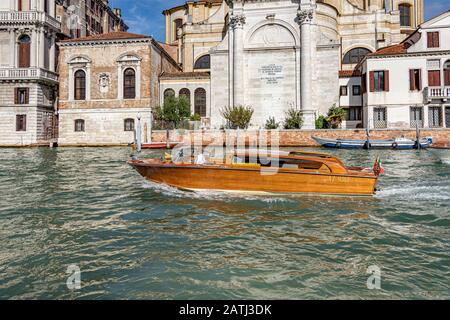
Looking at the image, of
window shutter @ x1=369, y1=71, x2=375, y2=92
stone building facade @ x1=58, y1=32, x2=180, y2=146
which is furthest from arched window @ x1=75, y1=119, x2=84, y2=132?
window shutter @ x1=369, y1=71, x2=375, y2=92

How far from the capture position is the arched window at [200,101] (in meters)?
37.8

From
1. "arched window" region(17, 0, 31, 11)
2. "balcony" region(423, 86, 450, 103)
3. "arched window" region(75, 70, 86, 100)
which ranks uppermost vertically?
"arched window" region(17, 0, 31, 11)

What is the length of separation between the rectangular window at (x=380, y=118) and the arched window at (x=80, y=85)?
1123 inches

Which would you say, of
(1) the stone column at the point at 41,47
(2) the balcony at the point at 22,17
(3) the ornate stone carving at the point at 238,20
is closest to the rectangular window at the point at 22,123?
(1) the stone column at the point at 41,47

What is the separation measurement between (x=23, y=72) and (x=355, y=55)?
118ft

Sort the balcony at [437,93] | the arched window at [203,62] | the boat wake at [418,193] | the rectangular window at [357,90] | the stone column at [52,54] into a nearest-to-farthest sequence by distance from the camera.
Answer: the boat wake at [418,193] → the balcony at [437,93] → the rectangular window at [357,90] → the stone column at [52,54] → the arched window at [203,62]

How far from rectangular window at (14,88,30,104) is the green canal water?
2855 centimetres

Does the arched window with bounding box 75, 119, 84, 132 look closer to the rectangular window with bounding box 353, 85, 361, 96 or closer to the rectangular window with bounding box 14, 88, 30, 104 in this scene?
the rectangular window with bounding box 14, 88, 30, 104

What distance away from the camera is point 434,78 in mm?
31531

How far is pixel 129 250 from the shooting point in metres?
5.98

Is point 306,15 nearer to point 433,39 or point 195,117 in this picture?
point 433,39

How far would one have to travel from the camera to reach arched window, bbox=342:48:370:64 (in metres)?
41.7

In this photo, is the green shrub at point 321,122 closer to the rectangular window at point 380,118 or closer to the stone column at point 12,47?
the rectangular window at point 380,118

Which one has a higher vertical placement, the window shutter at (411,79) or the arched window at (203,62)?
the arched window at (203,62)
